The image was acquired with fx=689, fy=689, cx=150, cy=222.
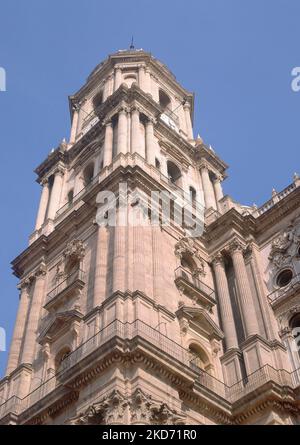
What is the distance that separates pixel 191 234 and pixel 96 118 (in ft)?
43.7

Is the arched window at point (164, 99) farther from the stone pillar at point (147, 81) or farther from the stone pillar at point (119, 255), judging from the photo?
the stone pillar at point (119, 255)

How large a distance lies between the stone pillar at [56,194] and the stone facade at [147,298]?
0.27 feet

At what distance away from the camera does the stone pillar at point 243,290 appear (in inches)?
1084

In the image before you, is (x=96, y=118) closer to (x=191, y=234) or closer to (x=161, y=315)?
(x=191, y=234)

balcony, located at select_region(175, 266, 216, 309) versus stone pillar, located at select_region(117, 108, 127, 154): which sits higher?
stone pillar, located at select_region(117, 108, 127, 154)

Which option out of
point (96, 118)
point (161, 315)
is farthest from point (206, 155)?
point (161, 315)

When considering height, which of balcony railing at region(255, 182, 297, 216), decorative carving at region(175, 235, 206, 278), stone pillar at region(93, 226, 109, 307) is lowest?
stone pillar at region(93, 226, 109, 307)

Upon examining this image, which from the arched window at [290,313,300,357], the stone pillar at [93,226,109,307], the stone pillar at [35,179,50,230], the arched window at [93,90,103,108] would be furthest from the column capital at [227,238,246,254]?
the arched window at [93,90,103,108]

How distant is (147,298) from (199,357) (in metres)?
3.90

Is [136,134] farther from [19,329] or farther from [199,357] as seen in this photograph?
[199,357]

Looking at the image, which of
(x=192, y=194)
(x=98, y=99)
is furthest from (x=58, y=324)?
(x=98, y=99)

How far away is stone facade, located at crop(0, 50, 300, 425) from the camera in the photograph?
22.3 m

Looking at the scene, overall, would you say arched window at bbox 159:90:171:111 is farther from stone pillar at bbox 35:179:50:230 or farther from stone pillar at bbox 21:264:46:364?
→ stone pillar at bbox 21:264:46:364

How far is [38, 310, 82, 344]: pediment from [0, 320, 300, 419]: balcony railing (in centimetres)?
172
